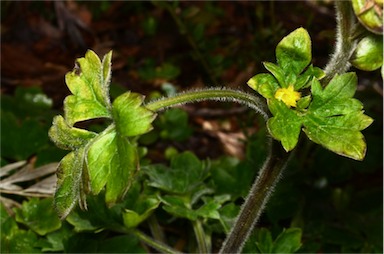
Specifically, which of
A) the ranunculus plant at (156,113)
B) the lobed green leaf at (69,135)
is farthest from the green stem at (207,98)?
the lobed green leaf at (69,135)

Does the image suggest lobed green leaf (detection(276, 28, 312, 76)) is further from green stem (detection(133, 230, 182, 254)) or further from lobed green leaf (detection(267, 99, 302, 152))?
green stem (detection(133, 230, 182, 254))

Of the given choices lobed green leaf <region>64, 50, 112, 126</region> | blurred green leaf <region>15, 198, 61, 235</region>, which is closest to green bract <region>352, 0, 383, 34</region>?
lobed green leaf <region>64, 50, 112, 126</region>

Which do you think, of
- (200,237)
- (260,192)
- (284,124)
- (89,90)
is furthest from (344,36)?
(200,237)

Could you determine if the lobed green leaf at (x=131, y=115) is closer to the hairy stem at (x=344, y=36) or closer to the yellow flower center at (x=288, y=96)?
the yellow flower center at (x=288, y=96)

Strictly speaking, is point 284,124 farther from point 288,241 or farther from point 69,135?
point 288,241

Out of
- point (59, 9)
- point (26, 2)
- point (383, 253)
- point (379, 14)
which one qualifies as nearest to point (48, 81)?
point (59, 9)

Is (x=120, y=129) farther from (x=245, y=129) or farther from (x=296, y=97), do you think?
(x=245, y=129)
